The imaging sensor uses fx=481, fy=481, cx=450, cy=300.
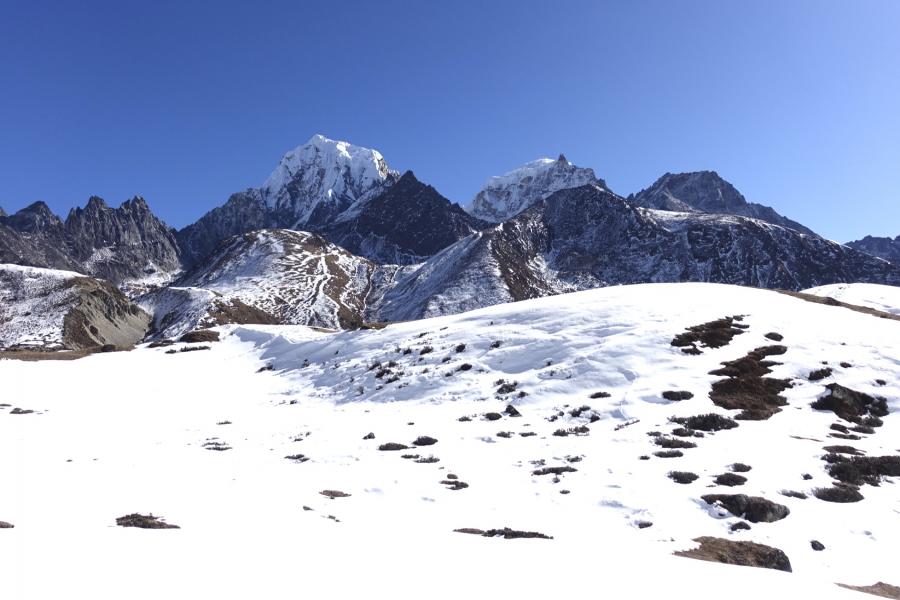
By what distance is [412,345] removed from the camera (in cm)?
3922

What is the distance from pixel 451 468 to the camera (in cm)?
1753

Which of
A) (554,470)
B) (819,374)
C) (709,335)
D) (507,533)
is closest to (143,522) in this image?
(507,533)

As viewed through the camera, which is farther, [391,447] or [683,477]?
[391,447]

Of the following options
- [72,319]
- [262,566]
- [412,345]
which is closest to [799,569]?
[262,566]

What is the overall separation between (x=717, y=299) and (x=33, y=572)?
4522 centimetres

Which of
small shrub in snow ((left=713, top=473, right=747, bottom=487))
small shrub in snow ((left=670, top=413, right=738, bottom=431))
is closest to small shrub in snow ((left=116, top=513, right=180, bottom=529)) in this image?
small shrub in snow ((left=713, top=473, right=747, bottom=487))

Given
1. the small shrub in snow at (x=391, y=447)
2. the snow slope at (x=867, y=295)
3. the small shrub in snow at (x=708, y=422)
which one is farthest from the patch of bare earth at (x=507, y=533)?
the snow slope at (x=867, y=295)

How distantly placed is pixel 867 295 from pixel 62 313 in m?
166

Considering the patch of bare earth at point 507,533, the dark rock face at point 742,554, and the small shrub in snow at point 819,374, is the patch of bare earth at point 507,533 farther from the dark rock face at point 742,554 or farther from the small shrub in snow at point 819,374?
the small shrub in snow at point 819,374

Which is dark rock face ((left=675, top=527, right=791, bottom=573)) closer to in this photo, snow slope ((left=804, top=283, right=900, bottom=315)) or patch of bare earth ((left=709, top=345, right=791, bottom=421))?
patch of bare earth ((left=709, top=345, right=791, bottom=421))

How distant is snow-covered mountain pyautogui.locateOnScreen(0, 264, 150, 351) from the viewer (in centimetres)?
11381

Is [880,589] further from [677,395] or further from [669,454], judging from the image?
[677,395]

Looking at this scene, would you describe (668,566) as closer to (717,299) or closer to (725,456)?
(725,456)

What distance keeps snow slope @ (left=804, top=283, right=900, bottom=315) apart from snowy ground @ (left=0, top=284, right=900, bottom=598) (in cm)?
2995
